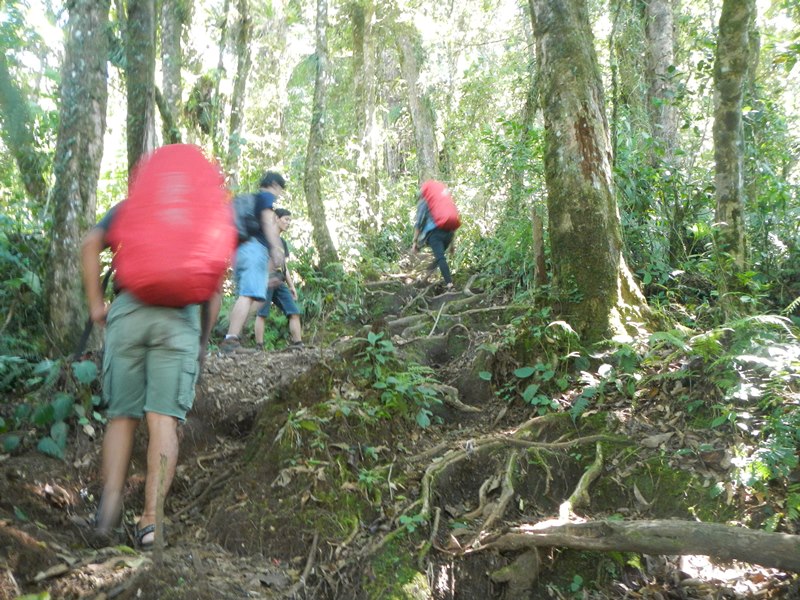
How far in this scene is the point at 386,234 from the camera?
1430 centimetres

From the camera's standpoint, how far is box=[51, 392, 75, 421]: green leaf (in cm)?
425

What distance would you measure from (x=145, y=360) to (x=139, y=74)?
3.93 m

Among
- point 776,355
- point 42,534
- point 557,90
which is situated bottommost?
point 42,534

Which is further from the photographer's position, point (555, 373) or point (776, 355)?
point (555, 373)

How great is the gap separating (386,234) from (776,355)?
1055 cm

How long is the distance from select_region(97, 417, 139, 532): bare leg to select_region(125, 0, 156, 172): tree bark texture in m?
3.59

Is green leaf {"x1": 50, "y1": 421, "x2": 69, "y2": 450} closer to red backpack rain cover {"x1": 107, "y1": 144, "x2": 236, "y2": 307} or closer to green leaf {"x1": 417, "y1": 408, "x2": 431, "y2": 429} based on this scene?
red backpack rain cover {"x1": 107, "y1": 144, "x2": 236, "y2": 307}

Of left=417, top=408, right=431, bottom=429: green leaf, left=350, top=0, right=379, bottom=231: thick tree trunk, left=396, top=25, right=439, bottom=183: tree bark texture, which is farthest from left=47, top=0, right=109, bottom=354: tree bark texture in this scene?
left=396, top=25, right=439, bottom=183: tree bark texture

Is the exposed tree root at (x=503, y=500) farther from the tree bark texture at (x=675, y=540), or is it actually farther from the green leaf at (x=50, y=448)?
the green leaf at (x=50, y=448)

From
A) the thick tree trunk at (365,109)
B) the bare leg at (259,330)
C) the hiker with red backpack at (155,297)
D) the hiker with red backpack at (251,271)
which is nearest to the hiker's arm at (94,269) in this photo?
the hiker with red backpack at (155,297)

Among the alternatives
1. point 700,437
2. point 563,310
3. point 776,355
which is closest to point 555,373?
point 563,310

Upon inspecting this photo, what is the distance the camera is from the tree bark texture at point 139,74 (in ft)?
20.2

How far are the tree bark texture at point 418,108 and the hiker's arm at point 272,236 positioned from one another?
8000mm

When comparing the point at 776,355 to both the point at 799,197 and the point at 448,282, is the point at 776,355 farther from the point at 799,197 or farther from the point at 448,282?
the point at 448,282
